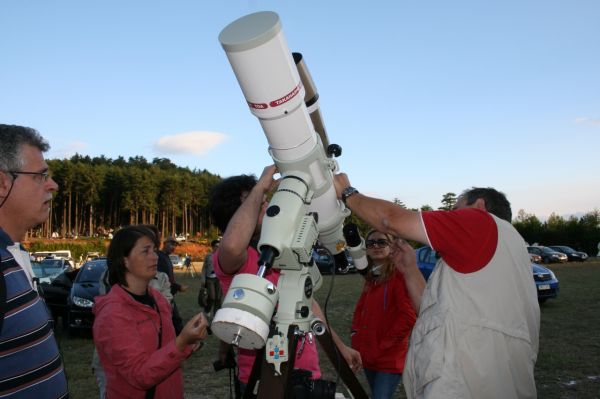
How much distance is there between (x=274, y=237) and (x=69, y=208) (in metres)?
73.6

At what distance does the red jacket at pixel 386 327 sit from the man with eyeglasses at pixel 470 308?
1328 millimetres

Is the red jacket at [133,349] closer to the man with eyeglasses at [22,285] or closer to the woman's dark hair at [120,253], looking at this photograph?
the woman's dark hair at [120,253]

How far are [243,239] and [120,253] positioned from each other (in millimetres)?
1025

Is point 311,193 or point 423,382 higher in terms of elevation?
point 311,193

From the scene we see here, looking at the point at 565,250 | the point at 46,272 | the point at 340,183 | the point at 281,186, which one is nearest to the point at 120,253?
the point at 281,186

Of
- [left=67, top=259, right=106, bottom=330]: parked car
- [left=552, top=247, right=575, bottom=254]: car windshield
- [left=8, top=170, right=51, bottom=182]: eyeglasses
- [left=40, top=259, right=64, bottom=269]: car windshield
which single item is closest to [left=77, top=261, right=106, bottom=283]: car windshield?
[left=67, top=259, right=106, bottom=330]: parked car

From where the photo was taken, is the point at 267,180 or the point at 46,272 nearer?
the point at 267,180

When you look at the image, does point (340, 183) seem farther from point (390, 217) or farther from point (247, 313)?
point (247, 313)

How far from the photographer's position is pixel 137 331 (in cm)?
259

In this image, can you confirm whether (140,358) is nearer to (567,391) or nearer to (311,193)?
(311,193)

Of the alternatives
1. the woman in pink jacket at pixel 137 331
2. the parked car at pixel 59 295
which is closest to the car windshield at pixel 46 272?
the parked car at pixel 59 295

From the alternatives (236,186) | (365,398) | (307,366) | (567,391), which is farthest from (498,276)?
(567,391)

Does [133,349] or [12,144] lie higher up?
[12,144]

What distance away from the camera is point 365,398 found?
2.32 metres
